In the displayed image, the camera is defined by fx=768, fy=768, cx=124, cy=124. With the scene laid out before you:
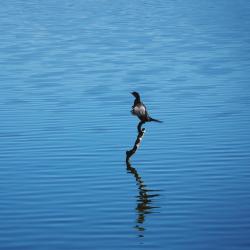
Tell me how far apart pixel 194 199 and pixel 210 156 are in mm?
4770

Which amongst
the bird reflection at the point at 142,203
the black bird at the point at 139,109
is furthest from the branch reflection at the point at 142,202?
the black bird at the point at 139,109

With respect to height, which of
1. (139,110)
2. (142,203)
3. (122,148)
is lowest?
(142,203)

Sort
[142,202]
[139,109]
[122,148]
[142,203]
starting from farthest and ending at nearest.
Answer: [122,148], [139,109], [142,202], [142,203]

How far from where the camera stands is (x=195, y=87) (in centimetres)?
3688

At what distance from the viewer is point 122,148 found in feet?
76.5

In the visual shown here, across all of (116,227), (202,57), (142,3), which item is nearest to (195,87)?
(202,57)

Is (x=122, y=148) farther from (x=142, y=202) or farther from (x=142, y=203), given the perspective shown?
(x=142, y=203)

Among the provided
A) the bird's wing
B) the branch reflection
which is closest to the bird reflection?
the branch reflection

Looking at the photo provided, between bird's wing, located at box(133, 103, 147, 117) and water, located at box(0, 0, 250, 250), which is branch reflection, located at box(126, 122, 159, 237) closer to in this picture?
water, located at box(0, 0, 250, 250)

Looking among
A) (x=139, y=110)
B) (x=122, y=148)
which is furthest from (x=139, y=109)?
(x=122, y=148)

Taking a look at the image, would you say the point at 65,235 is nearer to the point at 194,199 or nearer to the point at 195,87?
the point at 194,199

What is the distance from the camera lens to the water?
1506 centimetres

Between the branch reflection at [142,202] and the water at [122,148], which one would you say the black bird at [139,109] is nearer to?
the branch reflection at [142,202]

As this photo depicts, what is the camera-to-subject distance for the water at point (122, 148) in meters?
15.1
